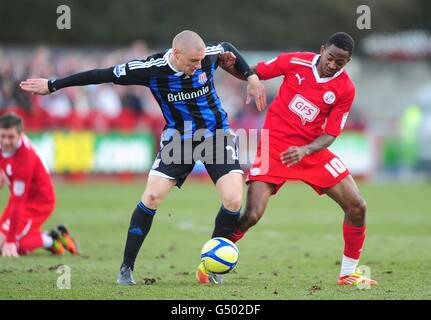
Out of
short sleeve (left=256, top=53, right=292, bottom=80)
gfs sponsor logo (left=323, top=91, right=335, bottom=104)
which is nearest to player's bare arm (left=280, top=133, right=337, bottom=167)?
gfs sponsor logo (left=323, top=91, right=335, bottom=104)

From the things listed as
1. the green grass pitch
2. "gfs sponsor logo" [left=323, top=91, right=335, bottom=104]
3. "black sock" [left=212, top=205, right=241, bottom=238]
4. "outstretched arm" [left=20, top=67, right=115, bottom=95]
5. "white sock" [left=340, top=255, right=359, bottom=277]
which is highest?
"outstretched arm" [left=20, top=67, right=115, bottom=95]

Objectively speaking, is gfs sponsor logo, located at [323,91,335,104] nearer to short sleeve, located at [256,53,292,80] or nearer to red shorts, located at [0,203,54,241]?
short sleeve, located at [256,53,292,80]

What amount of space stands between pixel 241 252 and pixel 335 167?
9.75ft

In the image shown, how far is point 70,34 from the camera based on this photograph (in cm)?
3434

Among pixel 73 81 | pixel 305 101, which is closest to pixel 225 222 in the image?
pixel 305 101

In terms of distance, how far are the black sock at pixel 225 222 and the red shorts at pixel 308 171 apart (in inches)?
16.6

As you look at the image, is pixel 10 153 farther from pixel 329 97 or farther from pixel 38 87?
pixel 329 97

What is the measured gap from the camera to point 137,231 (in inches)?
328

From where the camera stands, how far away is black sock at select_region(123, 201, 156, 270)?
8.33 m

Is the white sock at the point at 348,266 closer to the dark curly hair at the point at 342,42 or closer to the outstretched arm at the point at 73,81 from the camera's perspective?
the dark curly hair at the point at 342,42

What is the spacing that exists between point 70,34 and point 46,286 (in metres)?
27.2

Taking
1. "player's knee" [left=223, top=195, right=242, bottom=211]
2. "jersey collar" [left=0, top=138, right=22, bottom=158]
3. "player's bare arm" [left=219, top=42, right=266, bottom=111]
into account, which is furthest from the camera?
"jersey collar" [left=0, top=138, right=22, bottom=158]

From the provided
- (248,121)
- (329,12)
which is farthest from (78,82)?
(329,12)
